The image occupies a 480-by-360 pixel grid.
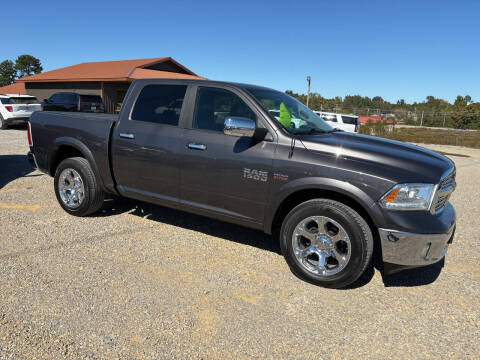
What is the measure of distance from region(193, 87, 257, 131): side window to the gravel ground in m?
1.43

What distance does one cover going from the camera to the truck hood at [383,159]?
3.08 meters

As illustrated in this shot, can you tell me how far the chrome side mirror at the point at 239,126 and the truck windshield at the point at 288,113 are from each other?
0.37m

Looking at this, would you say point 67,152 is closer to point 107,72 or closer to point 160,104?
point 160,104

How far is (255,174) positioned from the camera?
11.8ft

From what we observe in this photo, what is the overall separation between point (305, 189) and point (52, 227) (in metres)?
3.26

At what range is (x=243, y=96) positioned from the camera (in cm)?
384

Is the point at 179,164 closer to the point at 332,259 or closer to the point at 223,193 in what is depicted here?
the point at 223,193

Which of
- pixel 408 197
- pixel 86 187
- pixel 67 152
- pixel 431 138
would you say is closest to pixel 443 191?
pixel 408 197

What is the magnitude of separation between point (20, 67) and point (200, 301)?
10987 centimetres

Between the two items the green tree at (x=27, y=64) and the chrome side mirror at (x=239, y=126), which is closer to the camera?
the chrome side mirror at (x=239, y=126)

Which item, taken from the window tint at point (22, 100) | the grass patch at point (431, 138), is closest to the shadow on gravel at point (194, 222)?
the window tint at point (22, 100)

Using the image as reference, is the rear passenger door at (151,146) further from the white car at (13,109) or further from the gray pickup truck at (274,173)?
the white car at (13,109)

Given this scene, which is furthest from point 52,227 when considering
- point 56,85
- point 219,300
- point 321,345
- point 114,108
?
point 56,85

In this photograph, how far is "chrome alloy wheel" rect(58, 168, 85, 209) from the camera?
4.90 meters
